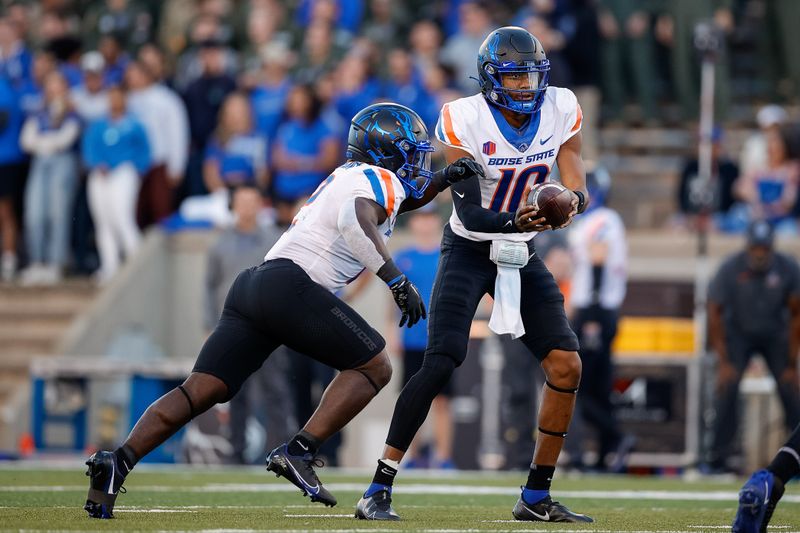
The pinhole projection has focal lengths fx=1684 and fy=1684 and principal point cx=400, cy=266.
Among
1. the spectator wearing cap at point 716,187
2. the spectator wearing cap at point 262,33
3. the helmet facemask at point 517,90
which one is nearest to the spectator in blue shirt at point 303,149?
the spectator wearing cap at point 262,33

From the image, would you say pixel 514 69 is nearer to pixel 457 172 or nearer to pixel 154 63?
pixel 457 172

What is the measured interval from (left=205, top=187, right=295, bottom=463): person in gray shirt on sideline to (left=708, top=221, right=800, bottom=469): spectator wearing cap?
3.13m

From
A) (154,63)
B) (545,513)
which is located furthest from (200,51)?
(545,513)

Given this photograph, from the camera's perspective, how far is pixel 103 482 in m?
6.52

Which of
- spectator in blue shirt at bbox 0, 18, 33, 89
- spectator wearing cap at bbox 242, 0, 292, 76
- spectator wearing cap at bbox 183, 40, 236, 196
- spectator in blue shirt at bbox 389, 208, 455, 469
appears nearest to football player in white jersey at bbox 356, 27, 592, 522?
spectator in blue shirt at bbox 389, 208, 455, 469

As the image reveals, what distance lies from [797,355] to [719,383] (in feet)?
1.93

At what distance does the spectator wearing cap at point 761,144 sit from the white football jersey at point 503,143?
6.97 meters

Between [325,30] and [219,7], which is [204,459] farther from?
[219,7]

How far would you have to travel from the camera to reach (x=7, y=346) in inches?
613

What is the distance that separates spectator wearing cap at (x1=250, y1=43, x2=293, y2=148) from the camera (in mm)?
14891

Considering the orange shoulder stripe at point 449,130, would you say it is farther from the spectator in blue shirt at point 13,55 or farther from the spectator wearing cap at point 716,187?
the spectator in blue shirt at point 13,55

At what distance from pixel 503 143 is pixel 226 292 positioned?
5.64 metres

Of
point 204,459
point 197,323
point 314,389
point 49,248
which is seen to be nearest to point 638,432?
point 314,389

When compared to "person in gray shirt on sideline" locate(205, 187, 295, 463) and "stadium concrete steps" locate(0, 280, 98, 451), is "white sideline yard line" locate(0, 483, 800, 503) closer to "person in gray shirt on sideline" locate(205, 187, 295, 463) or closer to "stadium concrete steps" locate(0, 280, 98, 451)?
"person in gray shirt on sideline" locate(205, 187, 295, 463)
